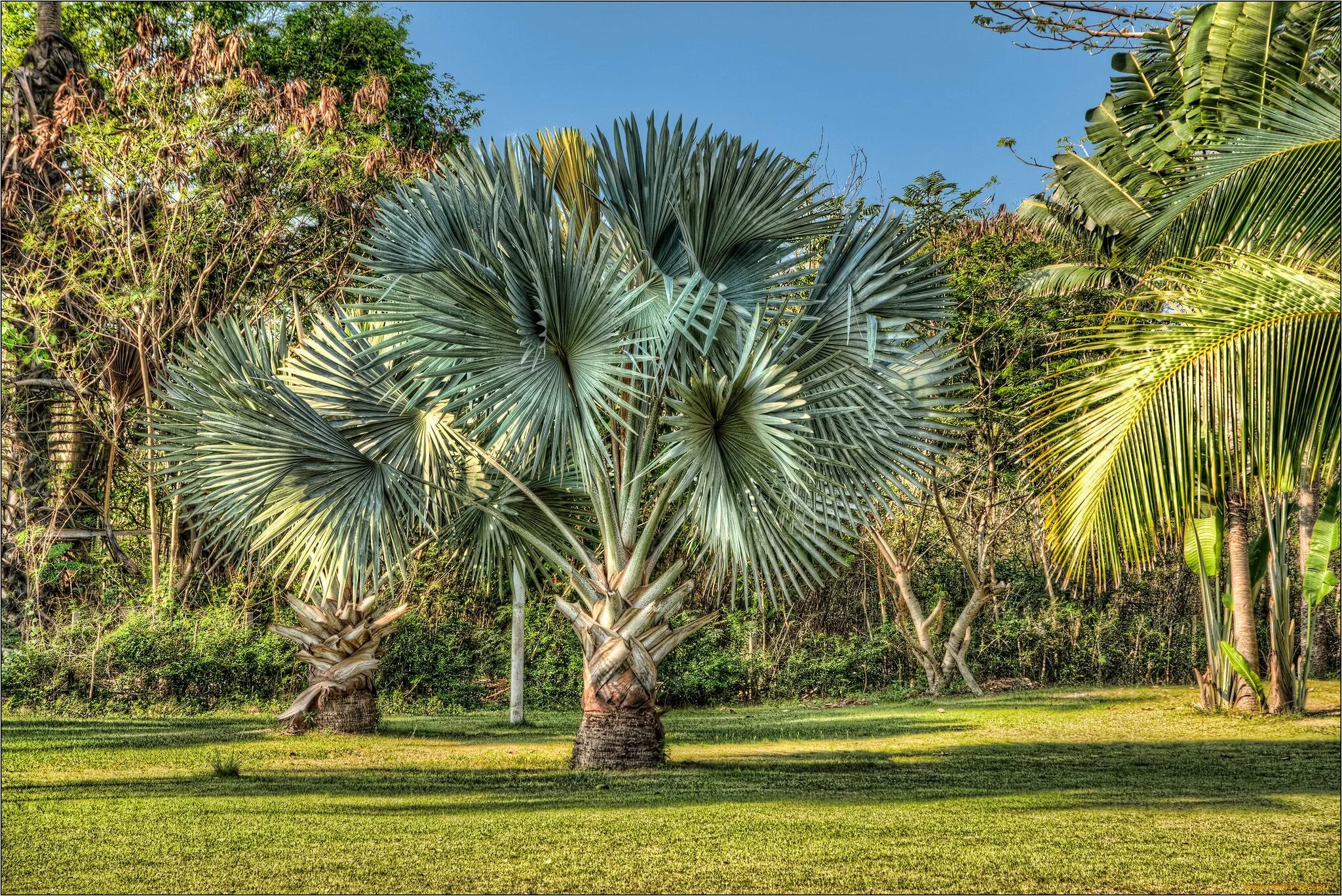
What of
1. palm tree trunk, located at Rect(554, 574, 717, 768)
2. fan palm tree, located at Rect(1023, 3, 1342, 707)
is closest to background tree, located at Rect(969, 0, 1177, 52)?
fan palm tree, located at Rect(1023, 3, 1342, 707)

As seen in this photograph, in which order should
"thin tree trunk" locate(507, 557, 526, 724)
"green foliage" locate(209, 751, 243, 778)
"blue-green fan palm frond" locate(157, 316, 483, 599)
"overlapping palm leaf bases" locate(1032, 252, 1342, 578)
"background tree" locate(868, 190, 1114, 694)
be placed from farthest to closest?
"background tree" locate(868, 190, 1114, 694) → "thin tree trunk" locate(507, 557, 526, 724) → "blue-green fan palm frond" locate(157, 316, 483, 599) → "green foliage" locate(209, 751, 243, 778) → "overlapping palm leaf bases" locate(1032, 252, 1342, 578)

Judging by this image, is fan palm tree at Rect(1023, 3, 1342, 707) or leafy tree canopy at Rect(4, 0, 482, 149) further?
leafy tree canopy at Rect(4, 0, 482, 149)

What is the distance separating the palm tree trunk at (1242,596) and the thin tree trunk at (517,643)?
7.04 metres

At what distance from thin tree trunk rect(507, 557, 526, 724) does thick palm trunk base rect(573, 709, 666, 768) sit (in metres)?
2.38

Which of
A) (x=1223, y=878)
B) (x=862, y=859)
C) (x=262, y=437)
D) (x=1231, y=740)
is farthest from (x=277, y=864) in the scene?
(x=1231, y=740)

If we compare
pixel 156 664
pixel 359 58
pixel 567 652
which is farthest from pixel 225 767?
pixel 359 58

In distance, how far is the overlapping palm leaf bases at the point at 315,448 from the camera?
7645mm

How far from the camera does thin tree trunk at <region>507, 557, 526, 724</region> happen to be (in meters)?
10.2

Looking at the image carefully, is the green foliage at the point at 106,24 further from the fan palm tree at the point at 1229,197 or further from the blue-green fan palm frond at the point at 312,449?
the fan palm tree at the point at 1229,197

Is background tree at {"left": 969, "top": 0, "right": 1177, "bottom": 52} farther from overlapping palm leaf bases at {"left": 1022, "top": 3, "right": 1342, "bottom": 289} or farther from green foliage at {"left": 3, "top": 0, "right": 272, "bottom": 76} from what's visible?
green foliage at {"left": 3, "top": 0, "right": 272, "bottom": 76}

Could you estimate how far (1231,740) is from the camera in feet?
30.2

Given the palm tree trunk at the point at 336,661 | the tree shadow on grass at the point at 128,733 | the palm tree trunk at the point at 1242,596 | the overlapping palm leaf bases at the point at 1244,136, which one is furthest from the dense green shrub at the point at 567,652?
the overlapping palm leaf bases at the point at 1244,136

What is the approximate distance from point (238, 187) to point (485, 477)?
5547mm

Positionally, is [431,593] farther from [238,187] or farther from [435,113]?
[435,113]
